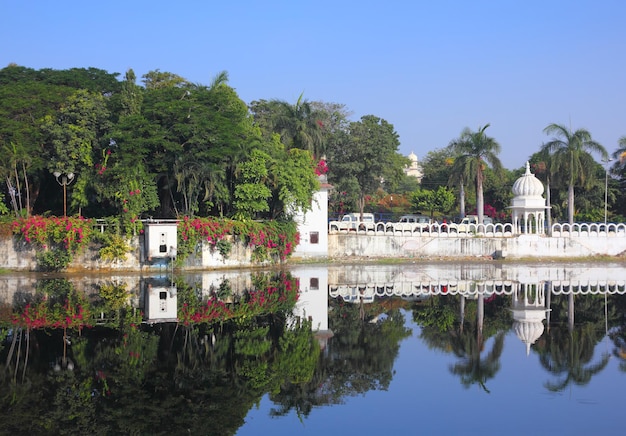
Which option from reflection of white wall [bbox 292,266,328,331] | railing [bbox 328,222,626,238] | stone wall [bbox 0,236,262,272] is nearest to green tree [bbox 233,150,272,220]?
stone wall [bbox 0,236,262,272]

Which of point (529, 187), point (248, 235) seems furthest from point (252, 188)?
point (529, 187)

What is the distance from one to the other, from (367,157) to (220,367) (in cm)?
4309

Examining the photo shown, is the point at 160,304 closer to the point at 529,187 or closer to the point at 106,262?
the point at 106,262

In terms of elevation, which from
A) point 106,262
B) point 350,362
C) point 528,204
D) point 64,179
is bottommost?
point 350,362

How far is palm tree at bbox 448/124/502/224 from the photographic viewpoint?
2060 inches

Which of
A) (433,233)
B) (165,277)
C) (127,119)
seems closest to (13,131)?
(127,119)

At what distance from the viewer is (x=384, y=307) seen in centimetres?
2698

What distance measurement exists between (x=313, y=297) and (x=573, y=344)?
1141cm

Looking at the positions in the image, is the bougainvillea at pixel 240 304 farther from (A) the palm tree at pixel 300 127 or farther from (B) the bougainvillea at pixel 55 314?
(A) the palm tree at pixel 300 127

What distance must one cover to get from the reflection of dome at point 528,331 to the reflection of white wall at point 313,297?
555 cm

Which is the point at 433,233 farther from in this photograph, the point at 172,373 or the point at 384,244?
the point at 172,373

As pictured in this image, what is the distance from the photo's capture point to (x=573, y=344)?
19.8 metres

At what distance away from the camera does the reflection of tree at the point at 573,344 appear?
53.2 ft

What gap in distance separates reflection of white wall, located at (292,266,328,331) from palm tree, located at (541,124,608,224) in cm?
2169
